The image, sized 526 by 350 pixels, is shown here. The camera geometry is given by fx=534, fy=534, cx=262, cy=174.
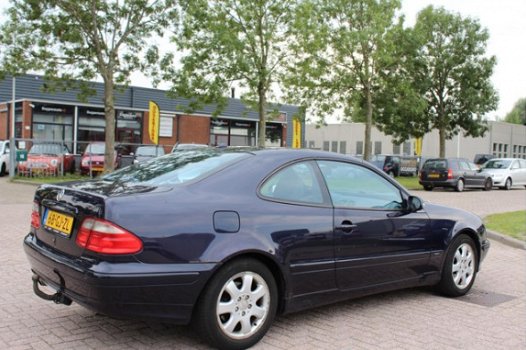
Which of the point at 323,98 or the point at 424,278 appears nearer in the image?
the point at 424,278

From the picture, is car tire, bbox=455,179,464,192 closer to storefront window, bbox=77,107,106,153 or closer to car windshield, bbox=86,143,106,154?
car windshield, bbox=86,143,106,154

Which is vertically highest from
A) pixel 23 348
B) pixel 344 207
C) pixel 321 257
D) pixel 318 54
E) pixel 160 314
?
pixel 318 54

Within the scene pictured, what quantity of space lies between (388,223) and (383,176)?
508 mm

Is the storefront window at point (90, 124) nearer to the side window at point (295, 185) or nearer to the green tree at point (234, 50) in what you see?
the green tree at point (234, 50)

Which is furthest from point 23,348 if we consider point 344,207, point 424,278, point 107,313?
point 424,278

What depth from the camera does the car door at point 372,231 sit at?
175 inches

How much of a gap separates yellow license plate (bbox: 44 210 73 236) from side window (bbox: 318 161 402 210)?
2065mm

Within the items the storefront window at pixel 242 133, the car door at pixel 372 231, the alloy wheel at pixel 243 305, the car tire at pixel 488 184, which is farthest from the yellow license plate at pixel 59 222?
the storefront window at pixel 242 133

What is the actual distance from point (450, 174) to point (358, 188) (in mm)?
20355

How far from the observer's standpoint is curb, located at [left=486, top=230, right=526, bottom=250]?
909 cm

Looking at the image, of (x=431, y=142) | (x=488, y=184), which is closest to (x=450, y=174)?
(x=488, y=184)

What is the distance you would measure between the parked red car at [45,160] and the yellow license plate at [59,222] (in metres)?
20.6

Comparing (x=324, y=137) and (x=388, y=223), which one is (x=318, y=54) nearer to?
(x=388, y=223)

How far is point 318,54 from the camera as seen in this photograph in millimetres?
26266
